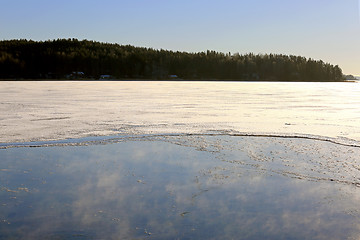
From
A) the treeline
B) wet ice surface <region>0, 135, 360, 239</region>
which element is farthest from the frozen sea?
the treeline

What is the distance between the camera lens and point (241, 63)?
10762cm

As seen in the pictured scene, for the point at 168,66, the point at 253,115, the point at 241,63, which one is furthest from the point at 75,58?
the point at 253,115

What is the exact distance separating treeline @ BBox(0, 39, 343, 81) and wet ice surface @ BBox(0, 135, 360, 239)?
92.0 metres

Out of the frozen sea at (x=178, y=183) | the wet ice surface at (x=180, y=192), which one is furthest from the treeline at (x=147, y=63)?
the wet ice surface at (x=180, y=192)

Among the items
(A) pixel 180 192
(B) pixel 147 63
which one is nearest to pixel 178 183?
(A) pixel 180 192

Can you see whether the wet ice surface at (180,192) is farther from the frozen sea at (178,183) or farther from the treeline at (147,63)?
the treeline at (147,63)

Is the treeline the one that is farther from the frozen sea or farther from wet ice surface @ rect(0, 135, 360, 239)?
wet ice surface @ rect(0, 135, 360, 239)

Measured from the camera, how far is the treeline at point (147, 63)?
3814 inches

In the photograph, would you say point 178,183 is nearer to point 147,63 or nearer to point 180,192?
point 180,192

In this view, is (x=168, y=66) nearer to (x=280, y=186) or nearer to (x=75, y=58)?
(x=75, y=58)

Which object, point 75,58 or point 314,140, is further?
point 75,58

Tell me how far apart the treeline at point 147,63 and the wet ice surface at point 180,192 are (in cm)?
9200

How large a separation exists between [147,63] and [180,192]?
102 m

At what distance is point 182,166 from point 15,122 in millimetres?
4972
